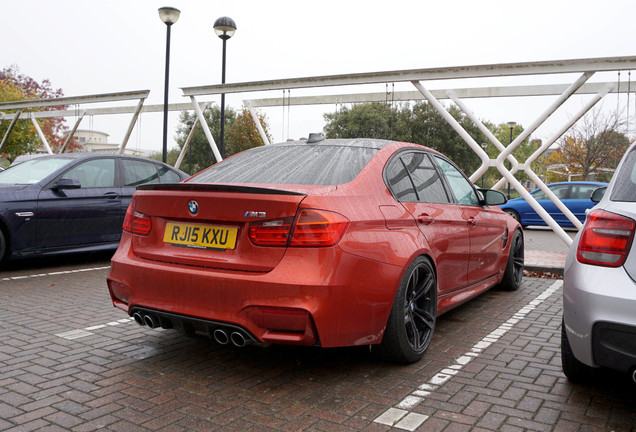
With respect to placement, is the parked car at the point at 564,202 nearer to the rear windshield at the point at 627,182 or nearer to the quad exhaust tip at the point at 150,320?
the rear windshield at the point at 627,182

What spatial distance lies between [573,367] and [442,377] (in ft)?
2.52

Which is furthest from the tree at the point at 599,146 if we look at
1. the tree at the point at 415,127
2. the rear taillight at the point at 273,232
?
the rear taillight at the point at 273,232

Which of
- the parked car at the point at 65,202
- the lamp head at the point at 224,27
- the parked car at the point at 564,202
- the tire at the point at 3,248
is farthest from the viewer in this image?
the parked car at the point at 564,202

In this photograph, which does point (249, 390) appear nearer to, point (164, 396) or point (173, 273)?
point (164, 396)

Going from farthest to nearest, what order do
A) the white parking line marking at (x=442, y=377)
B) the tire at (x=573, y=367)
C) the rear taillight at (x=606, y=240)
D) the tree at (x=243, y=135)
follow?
1. the tree at (x=243, y=135)
2. the tire at (x=573, y=367)
3. the white parking line marking at (x=442, y=377)
4. the rear taillight at (x=606, y=240)

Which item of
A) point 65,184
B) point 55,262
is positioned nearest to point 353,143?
point 65,184

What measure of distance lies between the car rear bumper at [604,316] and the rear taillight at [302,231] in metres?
1.28

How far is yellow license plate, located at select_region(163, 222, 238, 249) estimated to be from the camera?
3165 millimetres

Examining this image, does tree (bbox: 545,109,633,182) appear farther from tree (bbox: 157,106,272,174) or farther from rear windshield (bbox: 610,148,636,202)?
rear windshield (bbox: 610,148,636,202)

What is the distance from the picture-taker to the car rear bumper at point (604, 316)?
2576 millimetres

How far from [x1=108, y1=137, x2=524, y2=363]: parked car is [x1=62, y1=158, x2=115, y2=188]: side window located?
4294 mm

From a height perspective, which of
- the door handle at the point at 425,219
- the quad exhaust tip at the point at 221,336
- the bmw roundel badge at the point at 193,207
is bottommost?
the quad exhaust tip at the point at 221,336

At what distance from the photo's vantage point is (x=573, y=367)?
10.7ft

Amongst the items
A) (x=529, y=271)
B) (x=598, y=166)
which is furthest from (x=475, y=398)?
(x=598, y=166)
